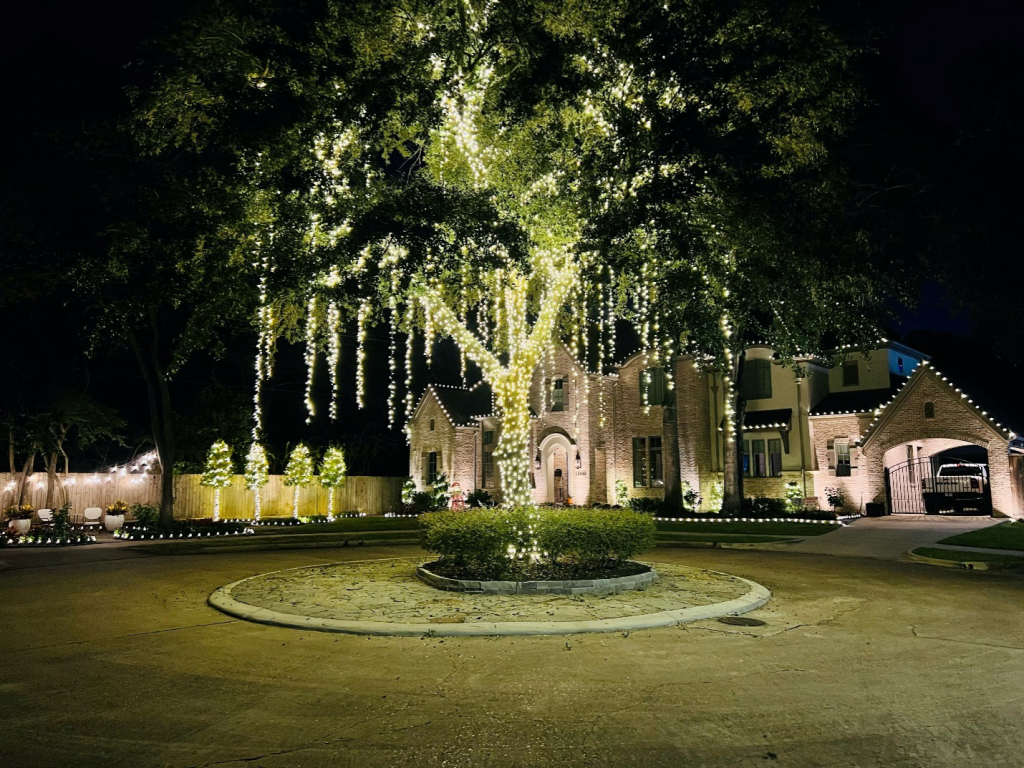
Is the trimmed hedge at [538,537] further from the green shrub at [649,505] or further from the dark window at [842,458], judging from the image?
the dark window at [842,458]

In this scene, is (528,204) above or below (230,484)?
above

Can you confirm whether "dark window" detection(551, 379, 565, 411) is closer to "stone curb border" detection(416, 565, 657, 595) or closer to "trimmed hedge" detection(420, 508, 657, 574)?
"trimmed hedge" detection(420, 508, 657, 574)

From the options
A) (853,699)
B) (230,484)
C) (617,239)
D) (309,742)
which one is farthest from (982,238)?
(230,484)

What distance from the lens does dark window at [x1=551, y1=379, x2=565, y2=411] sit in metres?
38.6

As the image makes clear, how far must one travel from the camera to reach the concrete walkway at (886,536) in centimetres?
2058

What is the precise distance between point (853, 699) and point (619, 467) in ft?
101

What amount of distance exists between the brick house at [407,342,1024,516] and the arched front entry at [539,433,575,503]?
80 mm

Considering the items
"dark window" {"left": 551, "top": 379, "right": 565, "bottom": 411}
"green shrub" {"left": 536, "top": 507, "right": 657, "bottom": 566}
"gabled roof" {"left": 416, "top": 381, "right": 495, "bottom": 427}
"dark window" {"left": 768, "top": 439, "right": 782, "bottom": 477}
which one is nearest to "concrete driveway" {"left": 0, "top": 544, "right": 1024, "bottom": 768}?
"green shrub" {"left": 536, "top": 507, "right": 657, "bottom": 566}

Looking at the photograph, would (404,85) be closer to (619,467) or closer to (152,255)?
(152,255)

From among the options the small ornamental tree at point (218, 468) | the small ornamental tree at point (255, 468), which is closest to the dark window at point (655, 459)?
the small ornamental tree at point (255, 468)

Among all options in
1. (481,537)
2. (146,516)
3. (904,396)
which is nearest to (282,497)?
(146,516)

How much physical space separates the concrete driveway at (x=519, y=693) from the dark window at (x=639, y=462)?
82.8 feet

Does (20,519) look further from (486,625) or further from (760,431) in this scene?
(760,431)

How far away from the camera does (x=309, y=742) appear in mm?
5316
